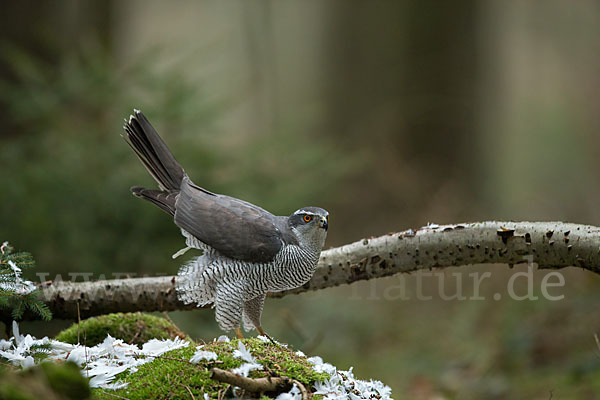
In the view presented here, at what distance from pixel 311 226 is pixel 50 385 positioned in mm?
1999

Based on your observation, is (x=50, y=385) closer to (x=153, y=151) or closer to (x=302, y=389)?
(x=302, y=389)

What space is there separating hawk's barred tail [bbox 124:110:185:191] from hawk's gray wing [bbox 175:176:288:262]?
120 millimetres

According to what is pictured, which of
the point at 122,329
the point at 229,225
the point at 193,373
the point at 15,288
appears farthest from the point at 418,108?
the point at 193,373

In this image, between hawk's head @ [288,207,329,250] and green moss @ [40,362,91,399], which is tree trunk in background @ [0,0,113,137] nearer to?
hawk's head @ [288,207,329,250]

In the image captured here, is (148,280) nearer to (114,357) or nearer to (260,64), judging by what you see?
(114,357)

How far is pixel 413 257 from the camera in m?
3.55

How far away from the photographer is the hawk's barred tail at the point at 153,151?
11.9ft

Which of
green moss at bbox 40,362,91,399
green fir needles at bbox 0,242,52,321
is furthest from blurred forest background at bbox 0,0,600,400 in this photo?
green moss at bbox 40,362,91,399

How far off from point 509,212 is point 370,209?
225 cm

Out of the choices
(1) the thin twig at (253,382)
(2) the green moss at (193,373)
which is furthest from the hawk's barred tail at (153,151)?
(1) the thin twig at (253,382)

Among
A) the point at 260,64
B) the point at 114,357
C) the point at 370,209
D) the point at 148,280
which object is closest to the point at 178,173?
the point at 148,280

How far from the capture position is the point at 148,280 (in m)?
3.78

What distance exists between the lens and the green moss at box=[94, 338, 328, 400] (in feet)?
8.09

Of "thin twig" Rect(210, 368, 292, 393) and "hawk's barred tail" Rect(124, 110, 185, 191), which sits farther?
"hawk's barred tail" Rect(124, 110, 185, 191)
